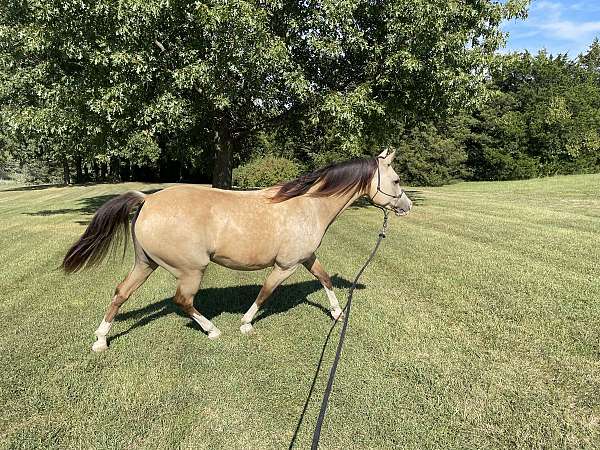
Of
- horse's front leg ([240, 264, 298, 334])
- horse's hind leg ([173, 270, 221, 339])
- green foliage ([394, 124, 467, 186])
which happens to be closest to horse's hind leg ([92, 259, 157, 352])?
horse's hind leg ([173, 270, 221, 339])

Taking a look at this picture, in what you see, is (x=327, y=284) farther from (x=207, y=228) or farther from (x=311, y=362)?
(x=207, y=228)

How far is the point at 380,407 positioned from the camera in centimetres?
365

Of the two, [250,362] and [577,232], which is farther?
[577,232]

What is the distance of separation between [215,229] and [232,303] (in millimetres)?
2015

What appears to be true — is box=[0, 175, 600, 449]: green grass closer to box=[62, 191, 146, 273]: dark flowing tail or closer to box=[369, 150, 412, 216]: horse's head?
box=[62, 191, 146, 273]: dark flowing tail

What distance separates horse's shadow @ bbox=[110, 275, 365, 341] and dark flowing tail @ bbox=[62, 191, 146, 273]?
1068 millimetres

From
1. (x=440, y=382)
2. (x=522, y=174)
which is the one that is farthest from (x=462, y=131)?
(x=440, y=382)

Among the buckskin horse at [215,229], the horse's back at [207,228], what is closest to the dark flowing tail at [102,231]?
the buckskin horse at [215,229]

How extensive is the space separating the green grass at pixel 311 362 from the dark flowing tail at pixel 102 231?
104 cm

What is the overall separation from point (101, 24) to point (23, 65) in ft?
14.9

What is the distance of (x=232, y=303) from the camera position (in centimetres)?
628

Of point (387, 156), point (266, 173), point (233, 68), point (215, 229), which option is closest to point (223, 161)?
point (233, 68)

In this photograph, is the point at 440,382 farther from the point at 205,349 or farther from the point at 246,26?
Answer: the point at 246,26

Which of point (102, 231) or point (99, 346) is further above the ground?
point (102, 231)
